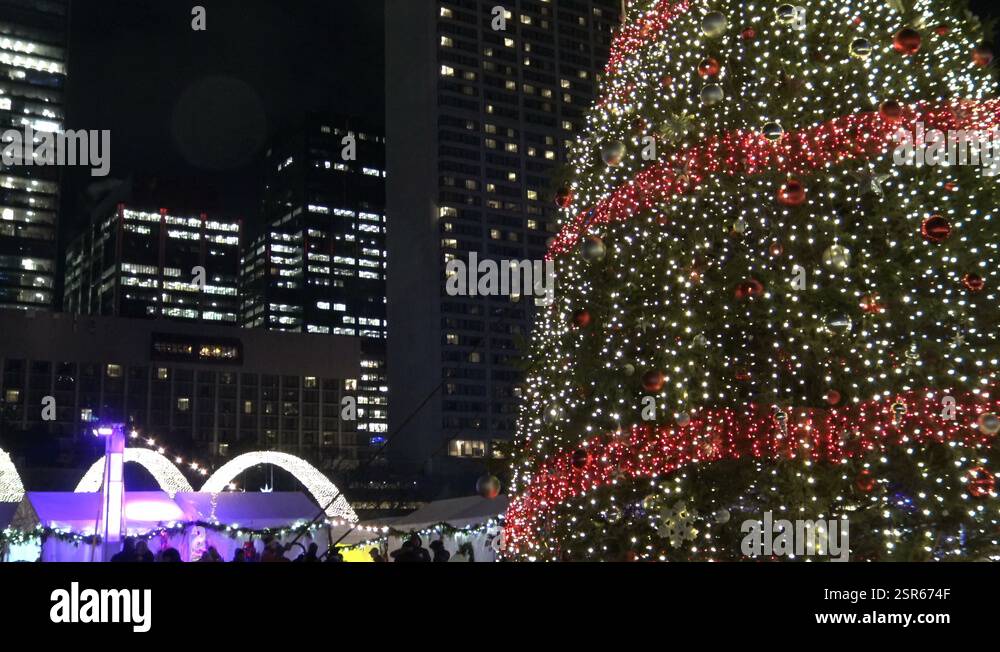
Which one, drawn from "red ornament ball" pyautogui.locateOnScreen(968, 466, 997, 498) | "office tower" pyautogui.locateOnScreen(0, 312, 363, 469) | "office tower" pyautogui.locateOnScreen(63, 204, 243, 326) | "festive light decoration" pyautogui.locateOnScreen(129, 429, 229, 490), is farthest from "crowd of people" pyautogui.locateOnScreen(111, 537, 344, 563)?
"office tower" pyautogui.locateOnScreen(63, 204, 243, 326)

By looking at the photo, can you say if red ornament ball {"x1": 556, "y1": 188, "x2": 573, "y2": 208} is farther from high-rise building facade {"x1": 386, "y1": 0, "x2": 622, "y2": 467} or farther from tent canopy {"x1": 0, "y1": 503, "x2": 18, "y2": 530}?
high-rise building facade {"x1": 386, "y1": 0, "x2": 622, "y2": 467}

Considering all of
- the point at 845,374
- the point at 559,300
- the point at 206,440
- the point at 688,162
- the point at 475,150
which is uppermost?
the point at 475,150

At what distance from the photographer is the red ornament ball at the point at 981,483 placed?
25.5 feet

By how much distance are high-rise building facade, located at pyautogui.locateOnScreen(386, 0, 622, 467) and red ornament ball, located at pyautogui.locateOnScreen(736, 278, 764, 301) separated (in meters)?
97.0

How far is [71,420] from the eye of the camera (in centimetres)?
9900

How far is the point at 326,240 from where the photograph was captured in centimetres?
17950

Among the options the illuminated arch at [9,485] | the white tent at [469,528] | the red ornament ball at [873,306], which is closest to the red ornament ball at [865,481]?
the red ornament ball at [873,306]

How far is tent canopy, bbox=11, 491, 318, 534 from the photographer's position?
20.4 m
